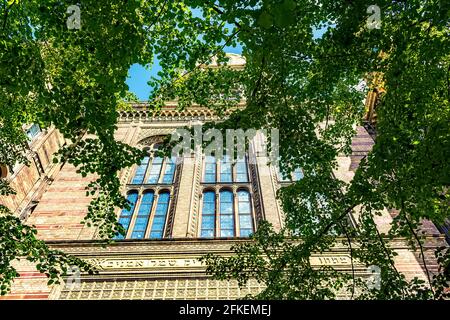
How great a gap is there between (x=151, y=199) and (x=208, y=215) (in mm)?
2750

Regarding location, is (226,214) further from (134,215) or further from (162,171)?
(162,171)

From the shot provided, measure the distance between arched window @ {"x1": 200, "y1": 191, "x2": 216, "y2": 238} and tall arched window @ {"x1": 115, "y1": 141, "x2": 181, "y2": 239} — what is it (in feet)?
3.98

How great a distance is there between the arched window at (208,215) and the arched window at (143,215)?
2130mm

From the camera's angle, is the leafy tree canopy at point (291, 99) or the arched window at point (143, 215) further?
the arched window at point (143, 215)

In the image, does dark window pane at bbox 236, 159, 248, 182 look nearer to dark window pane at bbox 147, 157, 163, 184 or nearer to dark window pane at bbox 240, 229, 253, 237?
dark window pane at bbox 240, 229, 253, 237

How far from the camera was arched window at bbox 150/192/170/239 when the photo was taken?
39.0 feet

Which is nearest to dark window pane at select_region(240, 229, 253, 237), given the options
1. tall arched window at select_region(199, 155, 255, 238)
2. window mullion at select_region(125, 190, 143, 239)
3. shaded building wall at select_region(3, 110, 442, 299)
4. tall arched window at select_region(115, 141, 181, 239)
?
tall arched window at select_region(199, 155, 255, 238)

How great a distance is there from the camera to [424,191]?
4.77 meters

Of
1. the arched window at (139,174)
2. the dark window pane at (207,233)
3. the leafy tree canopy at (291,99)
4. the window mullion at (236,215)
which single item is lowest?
the leafy tree canopy at (291,99)

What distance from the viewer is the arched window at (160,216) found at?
11.9 metres

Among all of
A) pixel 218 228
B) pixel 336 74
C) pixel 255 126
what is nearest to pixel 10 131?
pixel 255 126

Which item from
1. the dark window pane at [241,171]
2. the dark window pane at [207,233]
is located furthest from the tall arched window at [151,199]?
the dark window pane at [241,171]

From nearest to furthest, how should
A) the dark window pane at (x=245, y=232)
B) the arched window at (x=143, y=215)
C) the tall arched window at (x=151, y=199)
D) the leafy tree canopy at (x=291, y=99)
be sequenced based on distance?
the leafy tree canopy at (x=291, y=99) < the dark window pane at (x=245, y=232) < the arched window at (x=143, y=215) < the tall arched window at (x=151, y=199)

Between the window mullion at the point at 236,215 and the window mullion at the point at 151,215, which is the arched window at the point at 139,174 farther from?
the window mullion at the point at 236,215
